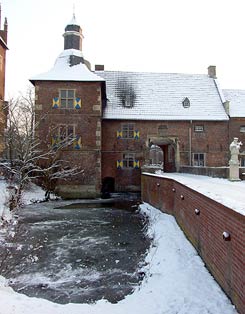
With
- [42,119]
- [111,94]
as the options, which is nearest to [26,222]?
[42,119]

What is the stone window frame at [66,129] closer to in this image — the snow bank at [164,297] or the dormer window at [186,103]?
the dormer window at [186,103]

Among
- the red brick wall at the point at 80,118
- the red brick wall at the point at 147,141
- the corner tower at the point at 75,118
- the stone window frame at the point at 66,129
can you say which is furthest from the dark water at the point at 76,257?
the red brick wall at the point at 147,141

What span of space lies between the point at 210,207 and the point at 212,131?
2108 cm

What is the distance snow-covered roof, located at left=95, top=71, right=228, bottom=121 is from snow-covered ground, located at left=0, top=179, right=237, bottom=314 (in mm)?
18972

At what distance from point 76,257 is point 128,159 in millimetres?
17048

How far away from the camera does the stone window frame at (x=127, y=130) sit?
83.6 ft

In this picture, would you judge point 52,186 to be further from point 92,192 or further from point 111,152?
point 111,152

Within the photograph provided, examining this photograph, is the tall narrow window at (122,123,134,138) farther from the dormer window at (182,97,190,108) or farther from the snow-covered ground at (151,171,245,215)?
the snow-covered ground at (151,171,245,215)

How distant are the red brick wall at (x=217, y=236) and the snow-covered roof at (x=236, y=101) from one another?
59.4 ft

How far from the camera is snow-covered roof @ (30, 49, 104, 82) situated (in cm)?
2244

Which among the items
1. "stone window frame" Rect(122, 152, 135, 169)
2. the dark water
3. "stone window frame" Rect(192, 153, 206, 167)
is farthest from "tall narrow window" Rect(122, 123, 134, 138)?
the dark water

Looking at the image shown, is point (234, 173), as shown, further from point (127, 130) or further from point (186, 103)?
point (186, 103)

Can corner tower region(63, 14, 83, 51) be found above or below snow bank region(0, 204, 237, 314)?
above

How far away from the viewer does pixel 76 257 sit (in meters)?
8.72
